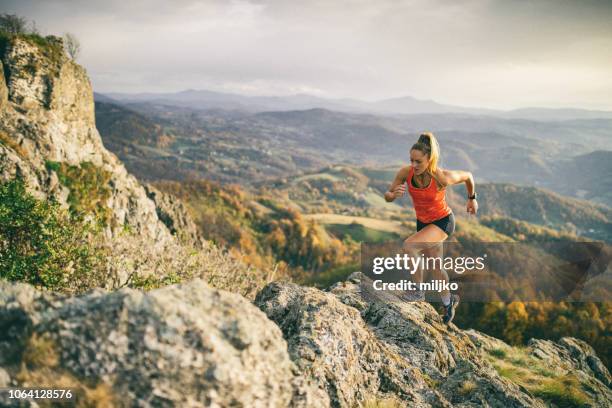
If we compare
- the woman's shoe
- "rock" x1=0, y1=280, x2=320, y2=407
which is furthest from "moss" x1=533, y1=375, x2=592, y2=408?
"rock" x1=0, y1=280, x2=320, y2=407

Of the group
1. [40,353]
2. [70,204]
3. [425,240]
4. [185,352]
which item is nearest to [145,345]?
[185,352]

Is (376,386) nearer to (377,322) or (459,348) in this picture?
(377,322)

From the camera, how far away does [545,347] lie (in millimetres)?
13953

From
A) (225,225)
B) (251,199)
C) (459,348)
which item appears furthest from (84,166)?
(251,199)

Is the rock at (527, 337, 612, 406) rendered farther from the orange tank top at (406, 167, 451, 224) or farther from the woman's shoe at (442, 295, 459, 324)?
the orange tank top at (406, 167, 451, 224)

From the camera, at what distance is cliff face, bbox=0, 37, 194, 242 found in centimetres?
2834

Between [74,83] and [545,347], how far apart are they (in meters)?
51.6

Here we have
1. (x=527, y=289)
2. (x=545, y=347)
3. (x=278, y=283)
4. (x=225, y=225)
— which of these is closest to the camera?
(x=278, y=283)

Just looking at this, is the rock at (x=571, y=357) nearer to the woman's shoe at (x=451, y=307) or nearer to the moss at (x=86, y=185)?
the woman's shoe at (x=451, y=307)

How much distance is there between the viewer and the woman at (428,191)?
23.4 feet

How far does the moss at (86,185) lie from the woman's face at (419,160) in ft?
88.8

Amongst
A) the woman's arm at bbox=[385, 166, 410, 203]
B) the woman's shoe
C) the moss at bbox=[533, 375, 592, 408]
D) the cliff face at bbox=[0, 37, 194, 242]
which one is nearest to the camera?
the woman's arm at bbox=[385, 166, 410, 203]

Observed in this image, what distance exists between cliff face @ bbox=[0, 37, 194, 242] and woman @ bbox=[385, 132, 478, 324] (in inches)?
855

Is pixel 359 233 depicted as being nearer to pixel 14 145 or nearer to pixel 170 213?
pixel 170 213
